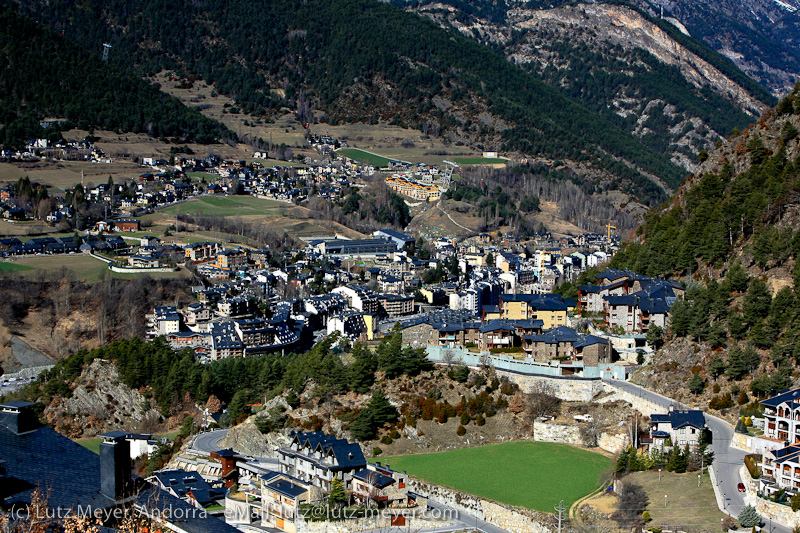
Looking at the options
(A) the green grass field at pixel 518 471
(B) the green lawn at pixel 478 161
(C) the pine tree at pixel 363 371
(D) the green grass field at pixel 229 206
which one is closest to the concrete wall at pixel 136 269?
(D) the green grass field at pixel 229 206

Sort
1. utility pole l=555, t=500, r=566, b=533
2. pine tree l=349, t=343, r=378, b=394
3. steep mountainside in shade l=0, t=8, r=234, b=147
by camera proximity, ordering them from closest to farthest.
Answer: utility pole l=555, t=500, r=566, b=533, pine tree l=349, t=343, r=378, b=394, steep mountainside in shade l=0, t=8, r=234, b=147

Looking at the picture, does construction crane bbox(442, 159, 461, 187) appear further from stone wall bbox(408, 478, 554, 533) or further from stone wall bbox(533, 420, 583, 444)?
stone wall bbox(408, 478, 554, 533)

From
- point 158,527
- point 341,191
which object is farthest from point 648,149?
point 158,527

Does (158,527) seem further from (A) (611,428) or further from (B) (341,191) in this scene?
(B) (341,191)

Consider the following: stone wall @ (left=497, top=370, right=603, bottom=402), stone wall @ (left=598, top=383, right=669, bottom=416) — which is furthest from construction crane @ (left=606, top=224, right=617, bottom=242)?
stone wall @ (left=598, top=383, right=669, bottom=416)

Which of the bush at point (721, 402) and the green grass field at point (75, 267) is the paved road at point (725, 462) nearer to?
the bush at point (721, 402)
